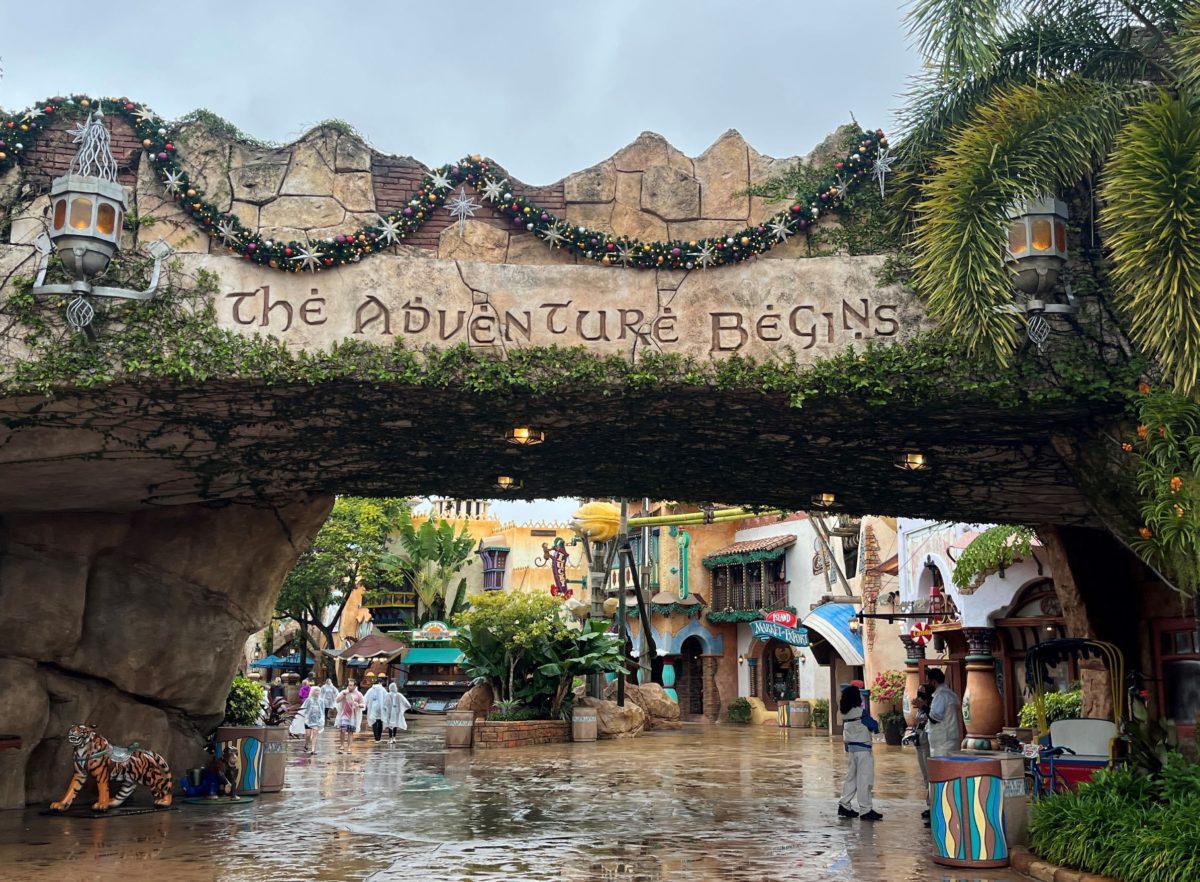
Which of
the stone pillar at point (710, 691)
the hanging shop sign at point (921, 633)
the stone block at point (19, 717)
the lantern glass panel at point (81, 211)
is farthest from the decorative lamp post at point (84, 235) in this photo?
the stone pillar at point (710, 691)

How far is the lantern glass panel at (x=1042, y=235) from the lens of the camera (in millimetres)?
9859

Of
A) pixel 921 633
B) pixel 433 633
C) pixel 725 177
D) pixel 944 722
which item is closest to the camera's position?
pixel 725 177

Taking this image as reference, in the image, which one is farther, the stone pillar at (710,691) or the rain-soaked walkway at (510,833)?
the stone pillar at (710,691)

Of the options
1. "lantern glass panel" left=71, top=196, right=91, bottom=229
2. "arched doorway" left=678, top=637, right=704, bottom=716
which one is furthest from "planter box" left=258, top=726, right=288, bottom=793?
"arched doorway" left=678, top=637, right=704, bottom=716

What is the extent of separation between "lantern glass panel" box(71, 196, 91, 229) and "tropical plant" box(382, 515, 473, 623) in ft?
128

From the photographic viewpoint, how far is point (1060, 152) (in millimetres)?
9695

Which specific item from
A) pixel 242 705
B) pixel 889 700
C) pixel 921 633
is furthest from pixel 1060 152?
pixel 889 700

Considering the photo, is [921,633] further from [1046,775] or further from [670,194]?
[670,194]

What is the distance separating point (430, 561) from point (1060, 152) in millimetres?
44490

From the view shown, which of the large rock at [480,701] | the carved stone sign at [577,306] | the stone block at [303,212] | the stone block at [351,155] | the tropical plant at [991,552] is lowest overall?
the large rock at [480,701]

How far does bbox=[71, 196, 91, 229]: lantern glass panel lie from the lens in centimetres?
952

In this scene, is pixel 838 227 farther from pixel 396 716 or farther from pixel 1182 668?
pixel 396 716

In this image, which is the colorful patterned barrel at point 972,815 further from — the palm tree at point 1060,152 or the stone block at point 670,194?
the stone block at point 670,194

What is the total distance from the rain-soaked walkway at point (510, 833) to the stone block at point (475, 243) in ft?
17.9
